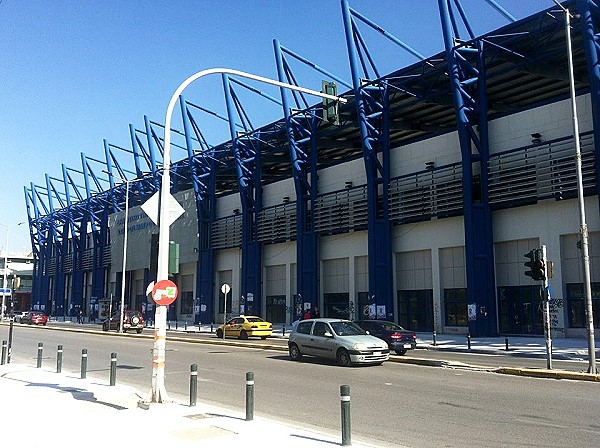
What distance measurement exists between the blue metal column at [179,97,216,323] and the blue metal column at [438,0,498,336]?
2866 centimetres

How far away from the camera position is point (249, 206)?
180 feet

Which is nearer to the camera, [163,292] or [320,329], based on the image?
[163,292]

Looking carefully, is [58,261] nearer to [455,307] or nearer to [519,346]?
[455,307]

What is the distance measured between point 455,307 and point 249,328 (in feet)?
43.8

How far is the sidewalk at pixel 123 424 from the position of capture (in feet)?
28.0

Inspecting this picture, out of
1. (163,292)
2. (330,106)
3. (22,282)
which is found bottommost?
(163,292)

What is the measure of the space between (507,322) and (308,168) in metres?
21.4

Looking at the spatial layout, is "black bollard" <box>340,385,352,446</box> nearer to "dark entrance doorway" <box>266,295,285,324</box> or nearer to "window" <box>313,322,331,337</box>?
"window" <box>313,322,331,337</box>

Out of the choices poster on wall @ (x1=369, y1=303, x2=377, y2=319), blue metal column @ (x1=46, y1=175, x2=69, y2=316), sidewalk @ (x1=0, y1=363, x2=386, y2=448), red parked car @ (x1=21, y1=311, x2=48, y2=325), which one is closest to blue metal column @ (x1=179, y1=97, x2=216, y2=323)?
red parked car @ (x1=21, y1=311, x2=48, y2=325)

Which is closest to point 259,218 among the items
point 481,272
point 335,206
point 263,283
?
point 263,283

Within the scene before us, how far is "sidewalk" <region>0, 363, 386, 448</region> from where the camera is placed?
853cm

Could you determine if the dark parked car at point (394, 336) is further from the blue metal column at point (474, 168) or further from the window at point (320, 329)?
the blue metal column at point (474, 168)

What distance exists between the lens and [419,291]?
39.6 meters

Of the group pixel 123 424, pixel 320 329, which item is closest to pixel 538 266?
pixel 320 329
